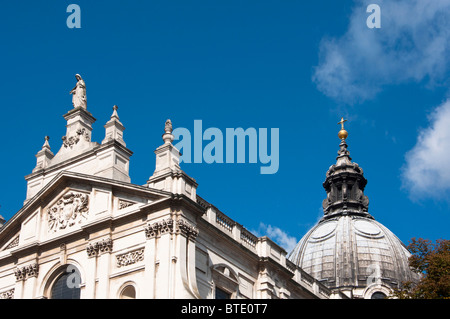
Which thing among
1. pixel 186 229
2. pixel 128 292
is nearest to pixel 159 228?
pixel 186 229

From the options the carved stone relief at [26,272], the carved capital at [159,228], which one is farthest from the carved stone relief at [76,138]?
the carved capital at [159,228]

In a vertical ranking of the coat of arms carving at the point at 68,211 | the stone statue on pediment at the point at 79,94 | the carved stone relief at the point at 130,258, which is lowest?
the carved stone relief at the point at 130,258

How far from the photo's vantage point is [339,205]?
85.0 meters

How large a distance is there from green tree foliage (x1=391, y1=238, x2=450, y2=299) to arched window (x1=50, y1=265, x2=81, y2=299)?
57.2ft

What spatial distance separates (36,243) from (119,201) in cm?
543

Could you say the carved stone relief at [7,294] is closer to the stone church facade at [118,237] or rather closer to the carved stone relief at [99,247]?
the stone church facade at [118,237]

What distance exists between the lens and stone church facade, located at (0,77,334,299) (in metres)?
38.5

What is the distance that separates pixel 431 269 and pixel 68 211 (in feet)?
64.3

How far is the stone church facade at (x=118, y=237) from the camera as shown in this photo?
38531 millimetres

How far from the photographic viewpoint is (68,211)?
42.8m

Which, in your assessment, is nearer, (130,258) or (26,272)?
(130,258)

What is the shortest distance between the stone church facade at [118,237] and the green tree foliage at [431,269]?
7.38 metres

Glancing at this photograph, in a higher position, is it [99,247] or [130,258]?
[99,247]

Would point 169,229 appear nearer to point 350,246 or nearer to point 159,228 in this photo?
point 159,228
